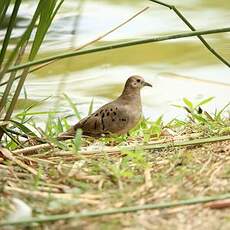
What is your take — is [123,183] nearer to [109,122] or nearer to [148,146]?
[148,146]

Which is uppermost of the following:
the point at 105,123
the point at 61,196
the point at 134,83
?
the point at 134,83

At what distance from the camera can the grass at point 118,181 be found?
2062mm

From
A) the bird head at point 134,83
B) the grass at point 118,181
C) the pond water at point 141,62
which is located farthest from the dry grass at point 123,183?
the pond water at point 141,62

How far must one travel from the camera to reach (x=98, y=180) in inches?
91.1

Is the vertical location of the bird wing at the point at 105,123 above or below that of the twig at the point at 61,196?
above

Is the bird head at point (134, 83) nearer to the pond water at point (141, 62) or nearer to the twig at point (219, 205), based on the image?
the pond water at point (141, 62)

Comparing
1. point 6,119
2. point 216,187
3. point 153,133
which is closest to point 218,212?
point 216,187

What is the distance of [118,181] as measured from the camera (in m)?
2.29

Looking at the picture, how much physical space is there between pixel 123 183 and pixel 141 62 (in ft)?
10.3

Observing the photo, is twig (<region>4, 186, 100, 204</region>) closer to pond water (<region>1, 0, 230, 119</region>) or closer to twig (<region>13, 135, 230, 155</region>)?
twig (<region>13, 135, 230, 155</region>)

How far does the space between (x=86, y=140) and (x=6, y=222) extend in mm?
1442

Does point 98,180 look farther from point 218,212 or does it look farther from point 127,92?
point 127,92

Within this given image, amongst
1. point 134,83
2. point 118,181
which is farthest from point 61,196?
point 134,83

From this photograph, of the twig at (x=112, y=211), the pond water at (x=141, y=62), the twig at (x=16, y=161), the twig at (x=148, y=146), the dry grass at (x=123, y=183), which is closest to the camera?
the twig at (x=112, y=211)
